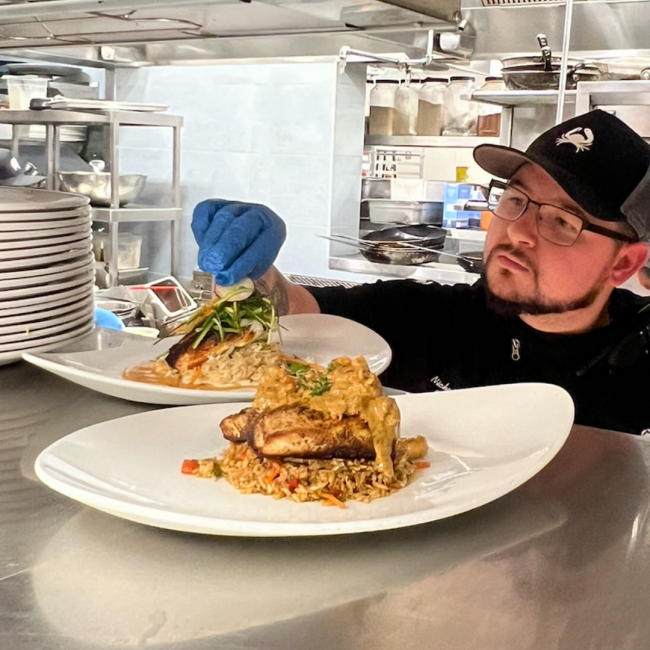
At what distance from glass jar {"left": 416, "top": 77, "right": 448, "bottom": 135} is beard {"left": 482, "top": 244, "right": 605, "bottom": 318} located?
7.68 feet

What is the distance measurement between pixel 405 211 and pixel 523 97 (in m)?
1.45

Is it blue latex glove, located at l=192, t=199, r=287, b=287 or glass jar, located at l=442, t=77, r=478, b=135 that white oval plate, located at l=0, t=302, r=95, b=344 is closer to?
blue latex glove, located at l=192, t=199, r=287, b=287

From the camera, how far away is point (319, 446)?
0.79 metres

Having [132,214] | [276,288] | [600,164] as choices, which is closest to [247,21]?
[276,288]

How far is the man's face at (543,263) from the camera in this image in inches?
74.1

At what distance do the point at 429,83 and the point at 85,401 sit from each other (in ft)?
11.5

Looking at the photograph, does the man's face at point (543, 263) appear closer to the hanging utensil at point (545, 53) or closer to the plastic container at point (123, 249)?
the hanging utensil at point (545, 53)

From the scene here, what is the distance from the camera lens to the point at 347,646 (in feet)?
1.68

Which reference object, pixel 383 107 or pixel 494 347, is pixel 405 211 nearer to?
pixel 383 107

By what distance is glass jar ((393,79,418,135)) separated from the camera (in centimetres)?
419

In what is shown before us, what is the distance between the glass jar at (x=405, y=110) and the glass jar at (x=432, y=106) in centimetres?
3

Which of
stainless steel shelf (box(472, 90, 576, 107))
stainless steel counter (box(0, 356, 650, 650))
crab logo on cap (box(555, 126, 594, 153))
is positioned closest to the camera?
stainless steel counter (box(0, 356, 650, 650))

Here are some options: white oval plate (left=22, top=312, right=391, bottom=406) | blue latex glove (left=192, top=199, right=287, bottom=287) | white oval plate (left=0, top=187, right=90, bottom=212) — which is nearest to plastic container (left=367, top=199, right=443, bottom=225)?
blue latex glove (left=192, top=199, right=287, bottom=287)

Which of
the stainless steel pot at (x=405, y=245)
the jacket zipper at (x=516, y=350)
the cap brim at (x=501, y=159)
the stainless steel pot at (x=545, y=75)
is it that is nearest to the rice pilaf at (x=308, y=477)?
the jacket zipper at (x=516, y=350)
